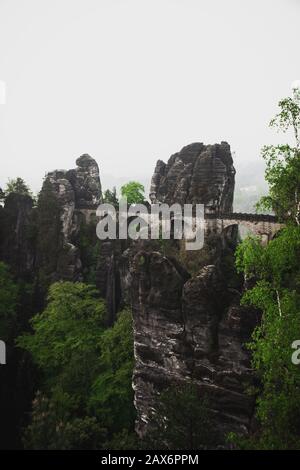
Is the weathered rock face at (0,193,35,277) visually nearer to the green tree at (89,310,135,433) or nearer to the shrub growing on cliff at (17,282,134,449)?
the shrub growing on cliff at (17,282,134,449)

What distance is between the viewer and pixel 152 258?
25.0m

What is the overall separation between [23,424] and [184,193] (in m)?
25.1

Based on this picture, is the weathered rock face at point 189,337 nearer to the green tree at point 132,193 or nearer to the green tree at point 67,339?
the green tree at point 67,339

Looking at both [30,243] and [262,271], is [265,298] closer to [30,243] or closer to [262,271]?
[262,271]

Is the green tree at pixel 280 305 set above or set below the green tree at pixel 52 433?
above

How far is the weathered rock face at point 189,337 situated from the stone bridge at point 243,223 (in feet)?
43.3

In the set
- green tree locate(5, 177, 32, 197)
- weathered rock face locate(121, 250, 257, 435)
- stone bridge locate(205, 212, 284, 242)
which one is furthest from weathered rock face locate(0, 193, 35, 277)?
weathered rock face locate(121, 250, 257, 435)

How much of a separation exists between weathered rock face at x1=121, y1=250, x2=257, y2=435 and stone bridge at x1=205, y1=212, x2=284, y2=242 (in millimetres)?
13195

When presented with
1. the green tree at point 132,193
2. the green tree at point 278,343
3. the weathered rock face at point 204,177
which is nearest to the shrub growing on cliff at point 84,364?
the green tree at point 278,343

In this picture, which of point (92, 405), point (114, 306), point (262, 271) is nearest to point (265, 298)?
point (262, 271)

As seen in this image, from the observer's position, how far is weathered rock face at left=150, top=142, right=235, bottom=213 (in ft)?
126

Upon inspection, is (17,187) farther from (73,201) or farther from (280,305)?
(280,305)

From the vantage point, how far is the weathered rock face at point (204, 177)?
1512 inches

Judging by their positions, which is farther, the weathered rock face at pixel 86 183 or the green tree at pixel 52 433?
the weathered rock face at pixel 86 183
